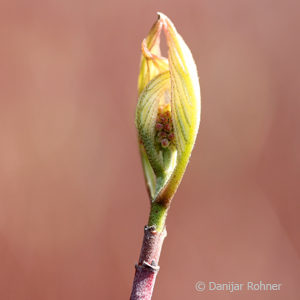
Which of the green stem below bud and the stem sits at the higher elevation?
the green stem below bud

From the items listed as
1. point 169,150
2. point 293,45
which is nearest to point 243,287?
point 293,45

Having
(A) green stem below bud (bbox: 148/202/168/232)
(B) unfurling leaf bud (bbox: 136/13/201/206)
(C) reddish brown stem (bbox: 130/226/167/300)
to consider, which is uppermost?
(B) unfurling leaf bud (bbox: 136/13/201/206)

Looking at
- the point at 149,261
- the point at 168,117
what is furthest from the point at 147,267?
the point at 168,117

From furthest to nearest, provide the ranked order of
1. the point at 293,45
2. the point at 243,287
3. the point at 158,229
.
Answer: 1. the point at 293,45
2. the point at 243,287
3. the point at 158,229

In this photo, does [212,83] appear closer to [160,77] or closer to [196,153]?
A: [196,153]

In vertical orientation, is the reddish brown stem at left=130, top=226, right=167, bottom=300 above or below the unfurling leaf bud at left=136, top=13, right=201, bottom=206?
below
